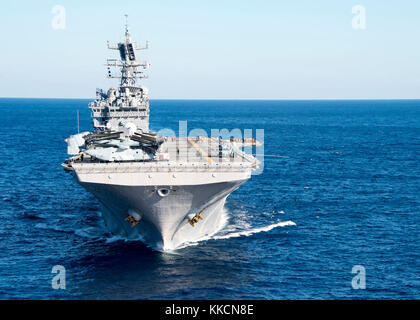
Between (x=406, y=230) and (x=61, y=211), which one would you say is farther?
(x=61, y=211)

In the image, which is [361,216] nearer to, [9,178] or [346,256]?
[346,256]

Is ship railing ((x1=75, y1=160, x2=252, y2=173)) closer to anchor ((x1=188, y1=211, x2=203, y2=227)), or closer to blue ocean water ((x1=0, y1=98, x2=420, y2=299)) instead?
anchor ((x1=188, y1=211, x2=203, y2=227))

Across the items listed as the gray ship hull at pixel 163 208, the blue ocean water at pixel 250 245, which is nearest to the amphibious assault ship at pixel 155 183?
the gray ship hull at pixel 163 208

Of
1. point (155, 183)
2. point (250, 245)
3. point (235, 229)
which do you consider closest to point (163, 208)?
→ point (155, 183)

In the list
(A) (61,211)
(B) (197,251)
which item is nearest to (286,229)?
(B) (197,251)

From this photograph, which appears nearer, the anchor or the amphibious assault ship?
the amphibious assault ship

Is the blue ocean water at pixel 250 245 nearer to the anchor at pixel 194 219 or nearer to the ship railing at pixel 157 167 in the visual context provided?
the anchor at pixel 194 219

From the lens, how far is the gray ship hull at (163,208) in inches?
1025

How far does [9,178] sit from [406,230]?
126 ft

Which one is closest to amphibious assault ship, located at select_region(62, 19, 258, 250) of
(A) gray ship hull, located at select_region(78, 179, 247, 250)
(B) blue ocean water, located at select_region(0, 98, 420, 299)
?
(A) gray ship hull, located at select_region(78, 179, 247, 250)

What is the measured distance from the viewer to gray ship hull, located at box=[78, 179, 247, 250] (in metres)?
26.0
